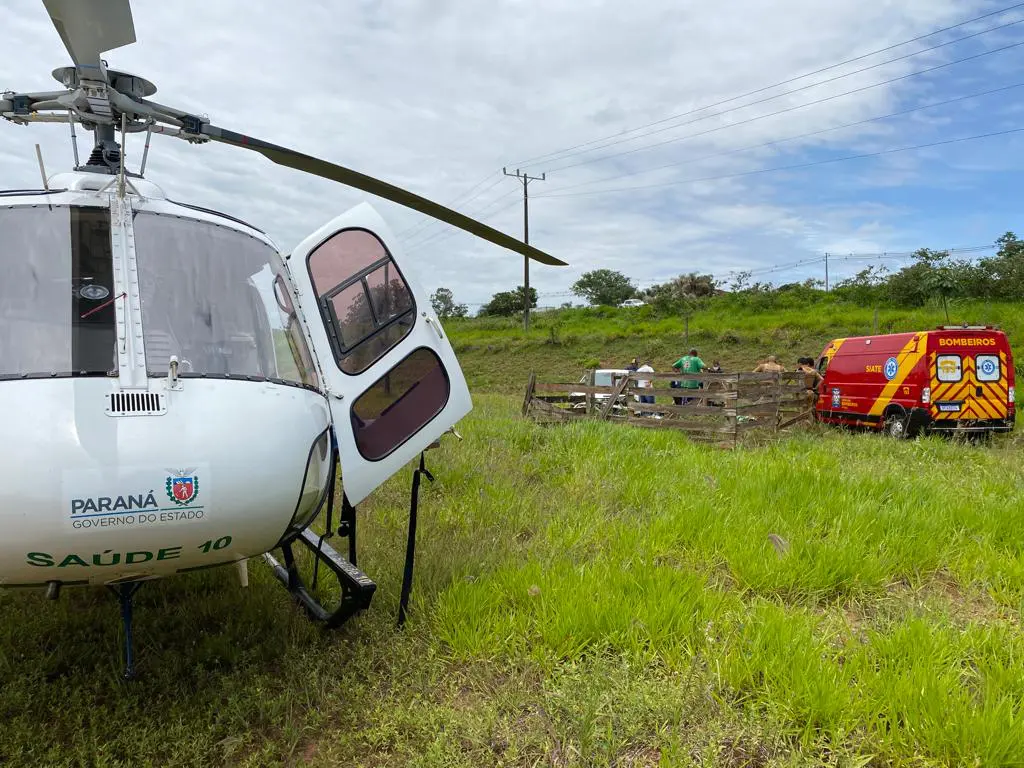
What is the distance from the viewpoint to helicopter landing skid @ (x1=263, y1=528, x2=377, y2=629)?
11.5 ft

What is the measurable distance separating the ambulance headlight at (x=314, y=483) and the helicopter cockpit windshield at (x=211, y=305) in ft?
1.27

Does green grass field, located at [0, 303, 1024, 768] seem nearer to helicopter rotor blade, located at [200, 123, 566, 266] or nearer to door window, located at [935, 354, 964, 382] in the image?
helicopter rotor blade, located at [200, 123, 566, 266]

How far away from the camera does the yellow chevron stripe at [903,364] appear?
12.0 m

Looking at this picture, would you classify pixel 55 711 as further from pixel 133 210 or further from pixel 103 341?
pixel 133 210

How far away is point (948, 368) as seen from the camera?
11828 millimetres

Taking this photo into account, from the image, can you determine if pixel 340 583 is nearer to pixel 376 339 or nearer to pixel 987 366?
pixel 376 339

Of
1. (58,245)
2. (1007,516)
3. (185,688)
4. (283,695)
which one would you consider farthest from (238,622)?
(1007,516)

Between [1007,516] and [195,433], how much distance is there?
19.1ft

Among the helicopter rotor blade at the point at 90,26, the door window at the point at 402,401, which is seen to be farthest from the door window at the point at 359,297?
the helicopter rotor blade at the point at 90,26

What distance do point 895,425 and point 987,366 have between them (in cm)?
179

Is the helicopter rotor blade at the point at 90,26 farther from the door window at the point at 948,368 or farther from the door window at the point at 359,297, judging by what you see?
the door window at the point at 948,368

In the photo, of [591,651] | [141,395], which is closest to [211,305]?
[141,395]

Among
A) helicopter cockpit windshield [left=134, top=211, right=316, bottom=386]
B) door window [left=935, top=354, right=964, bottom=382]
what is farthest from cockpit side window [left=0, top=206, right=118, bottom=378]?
door window [left=935, top=354, right=964, bottom=382]

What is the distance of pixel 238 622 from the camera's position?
4113 mm
